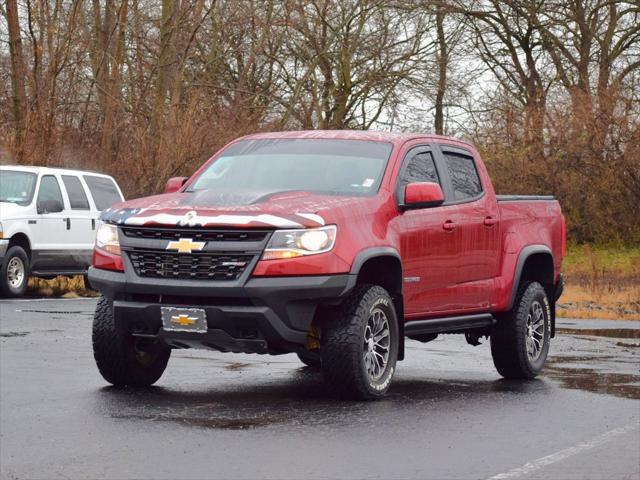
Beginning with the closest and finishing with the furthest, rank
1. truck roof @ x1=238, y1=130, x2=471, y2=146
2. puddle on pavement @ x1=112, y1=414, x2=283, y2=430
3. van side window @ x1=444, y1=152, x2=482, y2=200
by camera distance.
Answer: puddle on pavement @ x1=112, y1=414, x2=283, y2=430, truck roof @ x1=238, y1=130, x2=471, y2=146, van side window @ x1=444, y1=152, x2=482, y2=200

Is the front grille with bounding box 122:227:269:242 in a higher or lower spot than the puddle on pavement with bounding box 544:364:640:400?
higher

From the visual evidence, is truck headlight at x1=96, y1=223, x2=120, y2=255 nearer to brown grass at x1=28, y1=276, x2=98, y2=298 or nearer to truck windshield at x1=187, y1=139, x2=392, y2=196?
truck windshield at x1=187, y1=139, x2=392, y2=196

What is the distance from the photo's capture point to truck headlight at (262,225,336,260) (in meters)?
9.64

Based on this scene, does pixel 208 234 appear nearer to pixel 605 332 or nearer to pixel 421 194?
pixel 421 194

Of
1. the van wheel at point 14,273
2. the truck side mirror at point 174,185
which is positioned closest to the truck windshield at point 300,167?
the truck side mirror at point 174,185

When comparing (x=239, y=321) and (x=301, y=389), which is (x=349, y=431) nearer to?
(x=239, y=321)

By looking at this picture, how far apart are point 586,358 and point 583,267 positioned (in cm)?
2131

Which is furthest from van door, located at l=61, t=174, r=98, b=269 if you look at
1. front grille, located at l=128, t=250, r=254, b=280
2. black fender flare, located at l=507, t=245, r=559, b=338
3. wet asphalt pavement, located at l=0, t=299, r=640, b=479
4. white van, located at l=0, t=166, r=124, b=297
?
front grille, located at l=128, t=250, r=254, b=280

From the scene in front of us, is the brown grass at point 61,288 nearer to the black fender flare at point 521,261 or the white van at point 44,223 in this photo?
the white van at point 44,223

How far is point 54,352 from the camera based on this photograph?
13500 millimetres

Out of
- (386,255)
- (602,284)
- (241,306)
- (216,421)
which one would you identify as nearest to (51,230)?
(602,284)

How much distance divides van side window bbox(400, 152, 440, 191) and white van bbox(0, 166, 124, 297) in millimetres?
10503

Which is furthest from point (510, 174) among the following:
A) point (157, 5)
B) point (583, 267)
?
point (157, 5)

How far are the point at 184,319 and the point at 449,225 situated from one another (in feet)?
8.39
